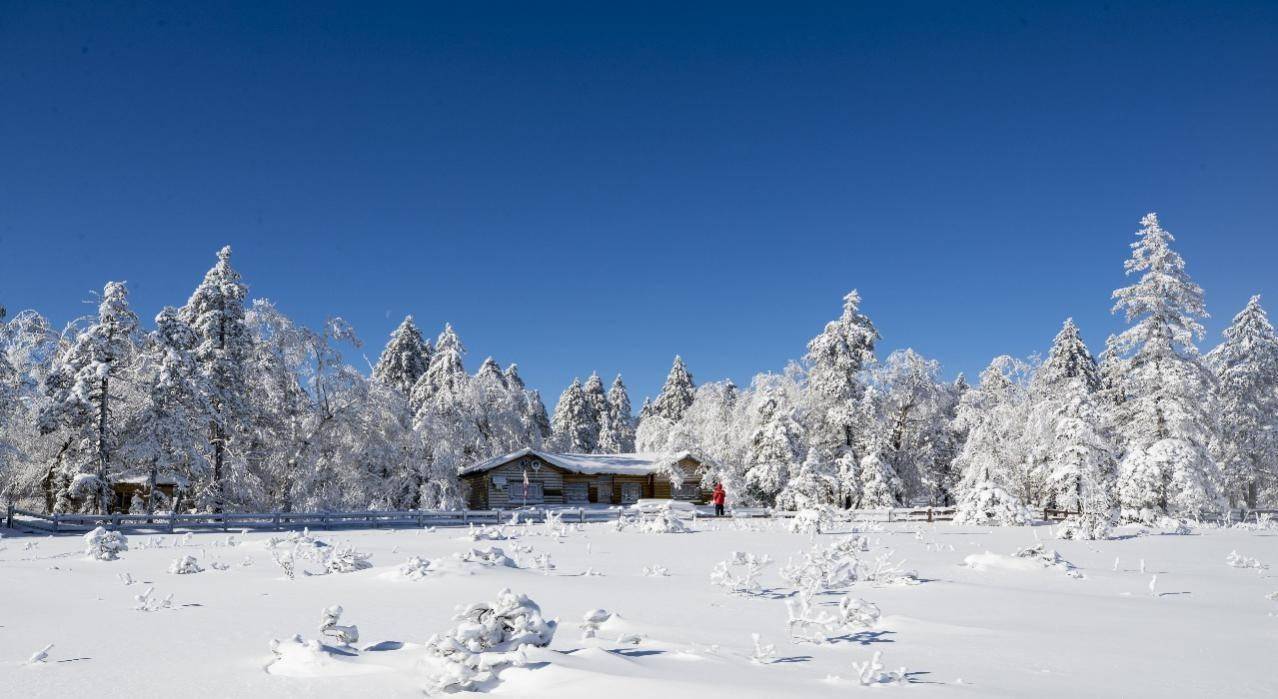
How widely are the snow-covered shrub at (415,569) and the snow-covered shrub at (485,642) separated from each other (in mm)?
6176

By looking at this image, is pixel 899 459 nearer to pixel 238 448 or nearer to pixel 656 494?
pixel 656 494

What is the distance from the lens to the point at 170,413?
3158 centimetres

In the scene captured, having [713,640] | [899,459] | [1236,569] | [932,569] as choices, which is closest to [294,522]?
[932,569]

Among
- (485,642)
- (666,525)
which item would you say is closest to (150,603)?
(485,642)

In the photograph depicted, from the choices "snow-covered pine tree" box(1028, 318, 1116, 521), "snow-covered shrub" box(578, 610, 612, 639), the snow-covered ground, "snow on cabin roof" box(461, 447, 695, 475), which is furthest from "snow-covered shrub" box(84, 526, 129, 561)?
"snow on cabin roof" box(461, 447, 695, 475)

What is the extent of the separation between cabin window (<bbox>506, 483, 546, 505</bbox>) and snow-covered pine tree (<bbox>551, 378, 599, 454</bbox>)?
3252 centimetres

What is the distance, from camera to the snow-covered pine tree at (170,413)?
31312mm

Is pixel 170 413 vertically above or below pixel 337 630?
above

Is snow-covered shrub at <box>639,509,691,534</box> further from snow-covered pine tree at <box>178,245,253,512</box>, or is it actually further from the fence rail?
snow-covered pine tree at <box>178,245,253,512</box>

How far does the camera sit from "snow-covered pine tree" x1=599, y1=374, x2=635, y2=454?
87.6 metres

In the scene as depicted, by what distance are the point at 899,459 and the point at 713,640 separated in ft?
143

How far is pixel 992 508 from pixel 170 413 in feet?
109

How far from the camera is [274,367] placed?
120 ft

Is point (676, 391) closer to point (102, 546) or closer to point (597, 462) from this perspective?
point (597, 462)
